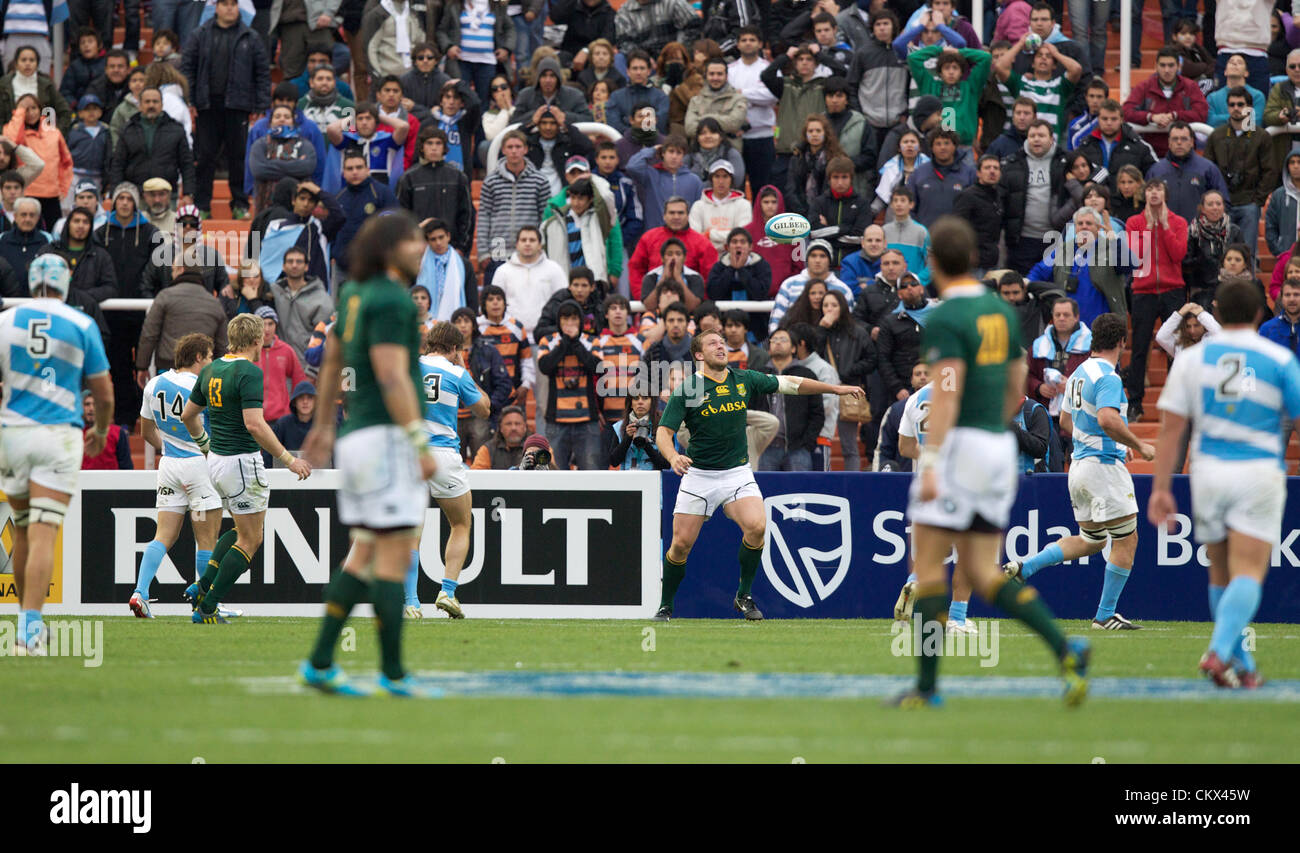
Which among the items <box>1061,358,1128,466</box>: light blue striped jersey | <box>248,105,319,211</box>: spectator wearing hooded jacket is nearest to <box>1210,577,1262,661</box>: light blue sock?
<box>1061,358,1128,466</box>: light blue striped jersey

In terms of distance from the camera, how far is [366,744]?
704cm

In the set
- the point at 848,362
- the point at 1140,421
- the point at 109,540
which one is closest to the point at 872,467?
the point at 848,362

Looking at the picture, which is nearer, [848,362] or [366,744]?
[366,744]

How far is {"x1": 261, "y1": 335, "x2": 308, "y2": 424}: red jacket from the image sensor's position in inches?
741

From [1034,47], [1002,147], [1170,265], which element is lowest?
[1170,265]

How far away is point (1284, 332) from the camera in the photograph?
59.9 ft

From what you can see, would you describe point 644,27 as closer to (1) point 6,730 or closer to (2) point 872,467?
(2) point 872,467

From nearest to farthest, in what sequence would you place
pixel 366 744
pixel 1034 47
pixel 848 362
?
pixel 366 744 → pixel 848 362 → pixel 1034 47

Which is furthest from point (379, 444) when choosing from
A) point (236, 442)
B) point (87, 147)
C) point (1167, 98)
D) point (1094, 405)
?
point (1167, 98)

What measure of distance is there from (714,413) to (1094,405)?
3.34 meters

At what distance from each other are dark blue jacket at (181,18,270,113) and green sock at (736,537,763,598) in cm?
1046

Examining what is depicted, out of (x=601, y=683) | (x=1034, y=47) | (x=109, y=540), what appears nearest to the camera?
(x=601, y=683)

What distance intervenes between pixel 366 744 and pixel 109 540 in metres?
10.6

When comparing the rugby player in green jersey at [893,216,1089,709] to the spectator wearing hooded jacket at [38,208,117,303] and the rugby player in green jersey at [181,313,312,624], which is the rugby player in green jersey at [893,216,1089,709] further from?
the spectator wearing hooded jacket at [38,208,117,303]
